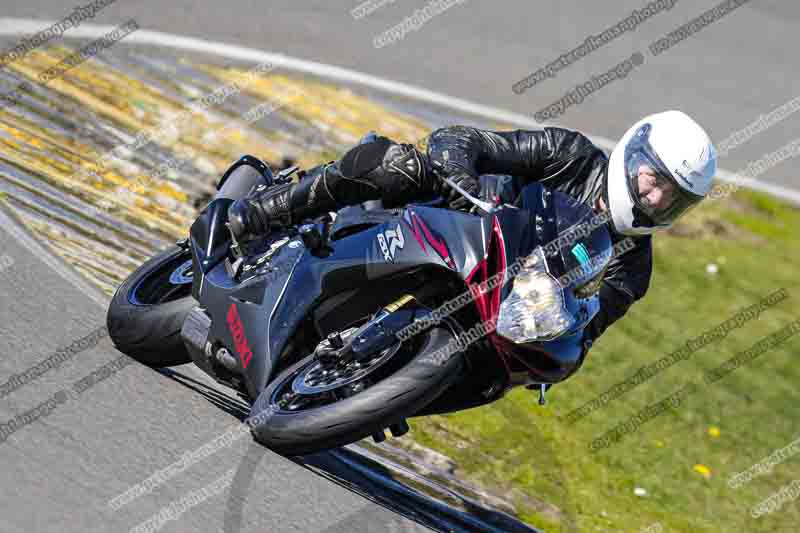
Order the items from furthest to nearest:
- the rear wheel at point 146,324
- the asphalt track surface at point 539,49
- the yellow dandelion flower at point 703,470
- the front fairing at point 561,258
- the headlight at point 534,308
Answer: the asphalt track surface at point 539,49 → the yellow dandelion flower at point 703,470 → the rear wheel at point 146,324 → the front fairing at point 561,258 → the headlight at point 534,308

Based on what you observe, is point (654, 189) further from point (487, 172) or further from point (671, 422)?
point (671, 422)

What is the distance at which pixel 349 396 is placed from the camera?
4539mm

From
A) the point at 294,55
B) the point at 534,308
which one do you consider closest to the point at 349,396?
the point at 534,308

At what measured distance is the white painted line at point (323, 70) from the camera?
8883mm

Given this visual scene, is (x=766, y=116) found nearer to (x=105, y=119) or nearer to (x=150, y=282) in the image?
(x=105, y=119)

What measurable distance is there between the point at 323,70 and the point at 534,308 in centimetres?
560

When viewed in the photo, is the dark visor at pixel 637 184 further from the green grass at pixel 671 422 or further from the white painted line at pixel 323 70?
the white painted line at pixel 323 70

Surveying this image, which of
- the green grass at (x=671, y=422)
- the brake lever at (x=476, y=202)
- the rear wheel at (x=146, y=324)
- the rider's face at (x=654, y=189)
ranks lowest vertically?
the green grass at (x=671, y=422)

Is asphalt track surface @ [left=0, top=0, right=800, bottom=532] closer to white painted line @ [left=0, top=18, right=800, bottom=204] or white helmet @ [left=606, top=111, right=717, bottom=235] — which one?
white painted line @ [left=0, top=18, right=800, bottom=204]

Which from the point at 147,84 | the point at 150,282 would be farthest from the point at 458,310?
the point at 147,84

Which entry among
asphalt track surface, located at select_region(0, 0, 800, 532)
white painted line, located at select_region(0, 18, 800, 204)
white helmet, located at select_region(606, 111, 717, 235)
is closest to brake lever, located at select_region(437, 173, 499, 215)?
white helmet, located at select_region(606, 111, 717, 235)

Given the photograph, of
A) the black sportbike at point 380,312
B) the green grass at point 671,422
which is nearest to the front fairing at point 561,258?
the black sportbike at point 380,312

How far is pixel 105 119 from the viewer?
7941 mm

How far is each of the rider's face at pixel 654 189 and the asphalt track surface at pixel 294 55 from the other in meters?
1.65
